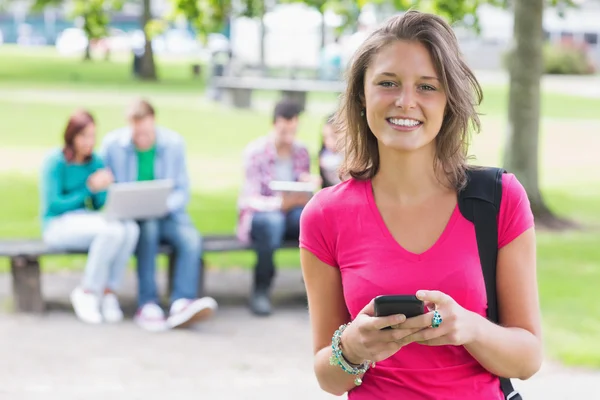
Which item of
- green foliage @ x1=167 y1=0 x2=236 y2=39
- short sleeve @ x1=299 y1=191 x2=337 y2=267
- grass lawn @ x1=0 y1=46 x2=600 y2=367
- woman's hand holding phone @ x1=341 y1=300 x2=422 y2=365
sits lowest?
grass lawn @ x1=0 y1=46 x2=600 y2=367

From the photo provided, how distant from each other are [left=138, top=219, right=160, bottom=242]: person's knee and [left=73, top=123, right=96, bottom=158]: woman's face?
0.75 meters

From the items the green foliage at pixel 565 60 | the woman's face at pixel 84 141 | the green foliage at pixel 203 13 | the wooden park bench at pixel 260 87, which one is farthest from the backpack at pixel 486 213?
the green foliage at pixel 565 60

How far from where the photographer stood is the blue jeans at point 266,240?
838 cm

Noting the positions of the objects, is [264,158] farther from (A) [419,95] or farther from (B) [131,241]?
(A) [419,95]

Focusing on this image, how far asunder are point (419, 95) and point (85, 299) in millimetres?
6057

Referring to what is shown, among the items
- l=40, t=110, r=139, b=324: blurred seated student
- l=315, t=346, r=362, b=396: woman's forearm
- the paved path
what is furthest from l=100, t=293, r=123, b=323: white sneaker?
l=315, t=346, r=362, b=396: woman's forearm

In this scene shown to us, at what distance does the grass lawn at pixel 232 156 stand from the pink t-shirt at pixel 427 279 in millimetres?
4669

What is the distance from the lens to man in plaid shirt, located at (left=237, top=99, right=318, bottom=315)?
839 cm

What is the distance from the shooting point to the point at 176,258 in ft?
27.2

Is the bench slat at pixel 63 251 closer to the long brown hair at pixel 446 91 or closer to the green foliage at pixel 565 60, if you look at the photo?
the long brown hair at pixel 446 91

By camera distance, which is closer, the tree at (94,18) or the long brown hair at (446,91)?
the long brown hair at (446,91)

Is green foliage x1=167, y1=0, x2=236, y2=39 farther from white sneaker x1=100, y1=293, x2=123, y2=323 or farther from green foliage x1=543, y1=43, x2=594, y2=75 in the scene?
green foliage x1=543, y1=43, x2=594, y2=75

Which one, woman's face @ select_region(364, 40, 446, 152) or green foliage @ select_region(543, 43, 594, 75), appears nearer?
woman's face @ select_region(364, 40, 446, 152)

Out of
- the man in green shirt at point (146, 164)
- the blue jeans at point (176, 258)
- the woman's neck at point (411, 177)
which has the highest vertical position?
the woman's neck at point (411, 177)
